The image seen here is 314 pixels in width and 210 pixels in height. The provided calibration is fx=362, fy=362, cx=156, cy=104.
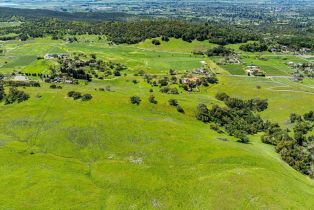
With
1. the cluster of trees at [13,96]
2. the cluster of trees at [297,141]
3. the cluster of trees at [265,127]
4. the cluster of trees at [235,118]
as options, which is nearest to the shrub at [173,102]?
the cluster of trees at [235,118]

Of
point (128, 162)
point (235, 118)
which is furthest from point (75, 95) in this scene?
point (235, 118)

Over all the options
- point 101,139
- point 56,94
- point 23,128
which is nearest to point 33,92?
point 56,94

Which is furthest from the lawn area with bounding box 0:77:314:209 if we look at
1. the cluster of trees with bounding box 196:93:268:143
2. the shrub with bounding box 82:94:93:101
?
the cluster of trees with bounding box 196:93:268:143

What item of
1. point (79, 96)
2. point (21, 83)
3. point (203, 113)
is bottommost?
point (203, 113)

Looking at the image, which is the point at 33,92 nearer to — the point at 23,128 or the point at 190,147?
the point at 23,128

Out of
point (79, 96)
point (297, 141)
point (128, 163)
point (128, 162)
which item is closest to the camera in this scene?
point (128, 163)

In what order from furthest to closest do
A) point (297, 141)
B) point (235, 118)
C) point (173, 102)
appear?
1. point (173, 102)
2. point (235, 118)
3. point (297, 141)

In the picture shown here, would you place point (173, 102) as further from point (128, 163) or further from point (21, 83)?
point (21, 83)
